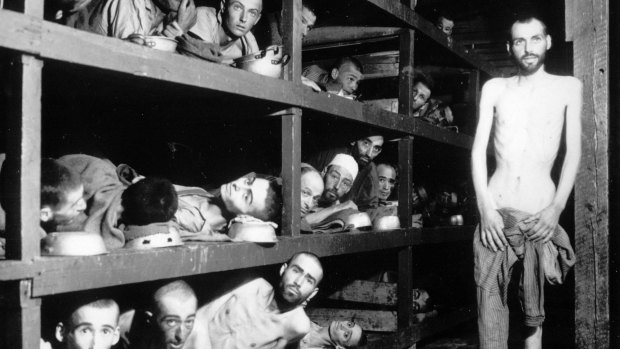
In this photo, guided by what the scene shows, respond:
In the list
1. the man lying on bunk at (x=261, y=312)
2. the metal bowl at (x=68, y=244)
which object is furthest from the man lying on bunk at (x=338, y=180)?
the metal bowl at (x=68, y=244)

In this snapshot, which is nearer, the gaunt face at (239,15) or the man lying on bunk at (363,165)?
the gaunt face at (239,15)

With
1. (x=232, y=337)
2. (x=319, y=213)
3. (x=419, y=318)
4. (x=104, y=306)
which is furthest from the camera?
(x=419, y=318)

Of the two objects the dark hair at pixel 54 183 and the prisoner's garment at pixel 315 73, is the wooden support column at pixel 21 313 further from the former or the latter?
the prisoner's garment at pixel 315 73

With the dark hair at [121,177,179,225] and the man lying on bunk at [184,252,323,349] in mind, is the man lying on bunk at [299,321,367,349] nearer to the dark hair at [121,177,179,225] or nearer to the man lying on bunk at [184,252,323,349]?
the man lying on bunk at [184,252,323,349]

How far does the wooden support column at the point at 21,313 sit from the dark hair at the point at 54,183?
1.88 feet

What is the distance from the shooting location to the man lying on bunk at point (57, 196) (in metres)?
2.87

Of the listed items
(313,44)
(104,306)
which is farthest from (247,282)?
(313,44)

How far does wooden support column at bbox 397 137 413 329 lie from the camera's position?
5.17 metres

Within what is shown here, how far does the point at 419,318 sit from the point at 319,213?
5.05 ft

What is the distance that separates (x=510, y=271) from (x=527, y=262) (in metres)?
0.15

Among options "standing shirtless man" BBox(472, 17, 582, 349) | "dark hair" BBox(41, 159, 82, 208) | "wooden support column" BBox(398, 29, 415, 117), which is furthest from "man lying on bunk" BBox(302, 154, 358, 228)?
"dark hair" BBox(41, 159, 82, 208)

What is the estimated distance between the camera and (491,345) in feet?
13.5

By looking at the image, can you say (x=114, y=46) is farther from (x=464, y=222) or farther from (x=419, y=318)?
(x=464, y=222)

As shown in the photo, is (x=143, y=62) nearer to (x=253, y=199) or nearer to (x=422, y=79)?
(x=253, y=199)
